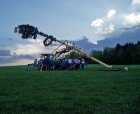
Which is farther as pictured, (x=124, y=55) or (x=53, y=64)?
(x=124, y=55)

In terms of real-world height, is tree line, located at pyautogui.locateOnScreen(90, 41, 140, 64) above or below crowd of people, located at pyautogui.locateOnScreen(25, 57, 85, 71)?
above

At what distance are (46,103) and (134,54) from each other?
86.7 meters

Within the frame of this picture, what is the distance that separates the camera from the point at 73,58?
44.7m

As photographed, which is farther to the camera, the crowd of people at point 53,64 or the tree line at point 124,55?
the tree line at point 124,55

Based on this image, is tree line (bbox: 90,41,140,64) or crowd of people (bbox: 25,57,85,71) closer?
crowd of people (bbox: 25,57,85,71)

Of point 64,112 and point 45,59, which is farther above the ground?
point 45,59

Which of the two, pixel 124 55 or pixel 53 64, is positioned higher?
pixel 124 55

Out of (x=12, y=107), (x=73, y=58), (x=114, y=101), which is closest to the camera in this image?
(x=12, y=107)

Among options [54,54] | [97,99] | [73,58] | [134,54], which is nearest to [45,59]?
[54,54]

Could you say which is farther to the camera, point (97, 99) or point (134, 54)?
point (134, 54)

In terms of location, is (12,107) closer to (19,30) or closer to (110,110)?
(110,110)

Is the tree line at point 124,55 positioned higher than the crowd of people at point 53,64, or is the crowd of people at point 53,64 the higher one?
the tree line at point 124,55

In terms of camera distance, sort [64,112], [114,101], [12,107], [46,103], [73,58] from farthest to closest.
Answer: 1. [73,58]
2. [114,101]
3. [46,103]
4. [12,107]
5. [64,112]

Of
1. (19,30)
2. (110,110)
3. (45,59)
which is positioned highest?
(19,30)
